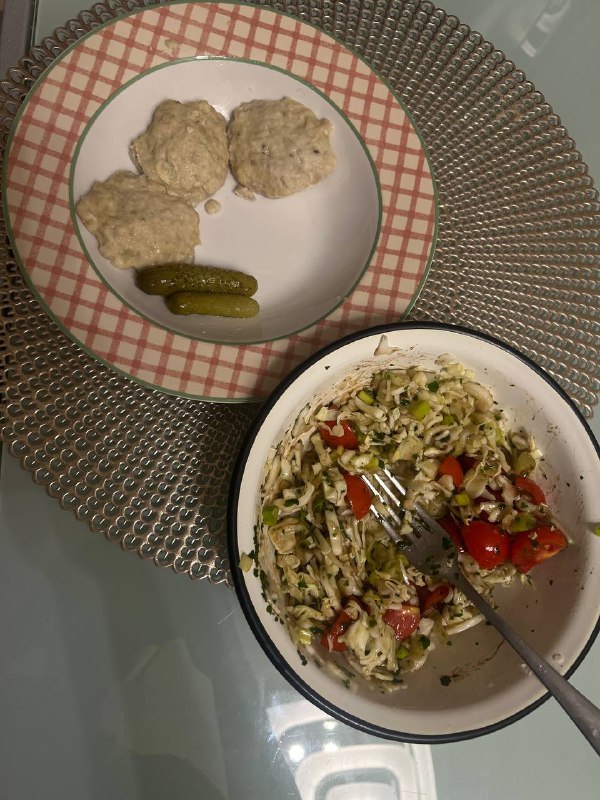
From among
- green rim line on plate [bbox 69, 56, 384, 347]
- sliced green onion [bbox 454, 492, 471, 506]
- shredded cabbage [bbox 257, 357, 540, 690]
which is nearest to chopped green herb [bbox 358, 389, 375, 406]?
shredded cabbage [bbox 257, 357, 540, 690]

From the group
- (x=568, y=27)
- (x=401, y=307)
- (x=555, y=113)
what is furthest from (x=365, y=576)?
(x=568, y=27)

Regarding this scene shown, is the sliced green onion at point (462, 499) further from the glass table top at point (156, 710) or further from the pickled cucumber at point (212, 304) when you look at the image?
the pickled cucumber at point (212, 304)

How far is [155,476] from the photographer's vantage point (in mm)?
1558

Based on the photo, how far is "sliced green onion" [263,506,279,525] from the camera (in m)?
1.42

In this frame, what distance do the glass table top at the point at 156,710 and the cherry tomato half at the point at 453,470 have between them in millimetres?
684

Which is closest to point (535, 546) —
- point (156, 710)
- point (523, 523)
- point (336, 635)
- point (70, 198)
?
point (523, 523)

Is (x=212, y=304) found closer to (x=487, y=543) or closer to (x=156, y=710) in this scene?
(x=487, y=543)

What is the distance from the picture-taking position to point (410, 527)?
1535 millimetres

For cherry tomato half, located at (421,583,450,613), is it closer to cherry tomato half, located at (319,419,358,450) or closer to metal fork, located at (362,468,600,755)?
metal fork, located at (362,468,600,755)

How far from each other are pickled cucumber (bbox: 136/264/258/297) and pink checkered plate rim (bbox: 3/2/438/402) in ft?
0.54

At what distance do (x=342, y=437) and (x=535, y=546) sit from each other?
1.84ft

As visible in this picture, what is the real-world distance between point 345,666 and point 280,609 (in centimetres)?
23

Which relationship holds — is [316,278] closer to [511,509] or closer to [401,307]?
[401,307]

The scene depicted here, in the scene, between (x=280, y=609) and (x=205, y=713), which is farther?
(x=205, y=713)
